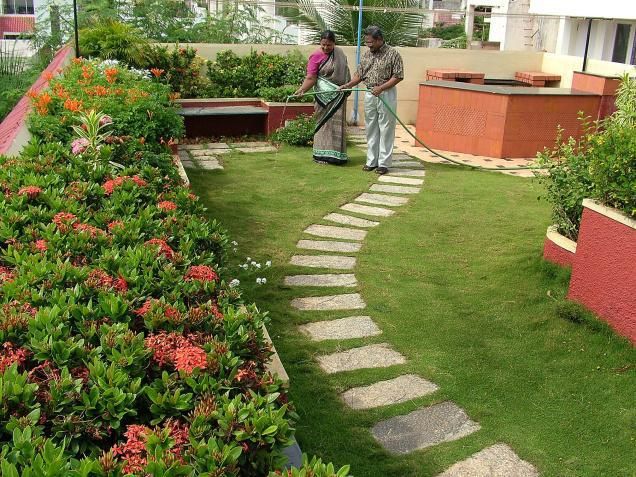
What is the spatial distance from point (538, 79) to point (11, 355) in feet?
38.1

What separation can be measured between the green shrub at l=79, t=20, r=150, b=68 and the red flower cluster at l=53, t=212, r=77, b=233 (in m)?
6.72

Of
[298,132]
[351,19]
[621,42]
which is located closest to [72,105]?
[298,132]

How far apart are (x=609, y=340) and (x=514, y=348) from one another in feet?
1.78

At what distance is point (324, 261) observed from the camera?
18.5 ft

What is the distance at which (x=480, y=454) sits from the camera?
3225mm

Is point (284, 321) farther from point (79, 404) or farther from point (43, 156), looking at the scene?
point (79, 404)

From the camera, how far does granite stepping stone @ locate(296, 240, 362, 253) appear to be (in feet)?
19.4

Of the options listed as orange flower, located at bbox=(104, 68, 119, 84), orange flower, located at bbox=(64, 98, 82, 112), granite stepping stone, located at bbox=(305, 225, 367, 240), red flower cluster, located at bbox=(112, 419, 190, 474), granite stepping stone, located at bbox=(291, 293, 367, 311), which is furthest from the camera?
orange flower, located at bbox=(104, 68, 119, 84)

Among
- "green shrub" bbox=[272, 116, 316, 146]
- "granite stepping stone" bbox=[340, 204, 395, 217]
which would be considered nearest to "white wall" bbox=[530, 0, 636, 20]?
"green shrub" bbox=[272, 116, 316, 146]

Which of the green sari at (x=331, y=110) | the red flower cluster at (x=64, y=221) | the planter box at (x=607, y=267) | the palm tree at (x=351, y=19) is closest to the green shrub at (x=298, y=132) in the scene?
the green sari at (x=331, y=110)

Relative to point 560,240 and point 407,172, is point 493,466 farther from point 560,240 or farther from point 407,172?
point 407,172

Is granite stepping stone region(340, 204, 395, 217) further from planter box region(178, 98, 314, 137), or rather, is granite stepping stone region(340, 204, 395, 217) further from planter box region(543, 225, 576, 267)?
planter box region(178, 98, 314, 137)

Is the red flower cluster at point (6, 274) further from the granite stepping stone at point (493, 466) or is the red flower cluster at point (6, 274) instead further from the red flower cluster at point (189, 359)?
→ the granite stepping stone at point (493, 466)

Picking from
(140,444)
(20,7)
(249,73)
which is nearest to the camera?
(140,444)
